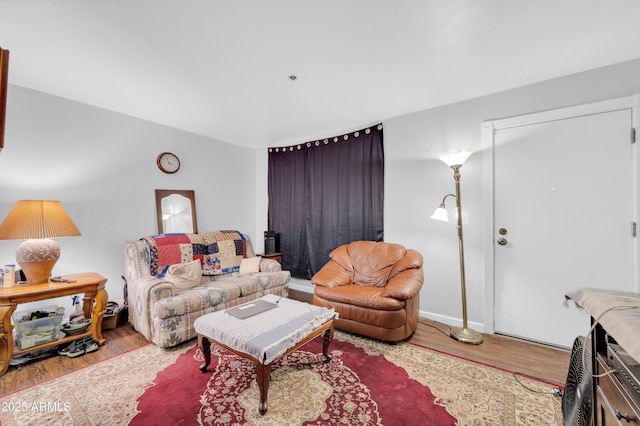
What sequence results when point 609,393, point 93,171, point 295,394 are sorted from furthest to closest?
point 93,171
point 295,394
point 609,393

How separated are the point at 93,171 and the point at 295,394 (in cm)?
305

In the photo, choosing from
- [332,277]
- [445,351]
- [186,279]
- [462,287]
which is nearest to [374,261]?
[332,277]

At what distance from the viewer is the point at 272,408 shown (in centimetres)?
161

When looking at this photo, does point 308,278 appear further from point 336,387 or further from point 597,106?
point 597,106

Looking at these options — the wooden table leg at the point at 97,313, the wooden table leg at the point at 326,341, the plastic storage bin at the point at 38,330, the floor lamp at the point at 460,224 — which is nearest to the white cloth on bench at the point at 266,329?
the wooden table leg at the point at 326,341

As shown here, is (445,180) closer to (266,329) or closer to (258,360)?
(266,329)

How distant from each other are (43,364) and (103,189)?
171cm

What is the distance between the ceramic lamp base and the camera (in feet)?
7.07

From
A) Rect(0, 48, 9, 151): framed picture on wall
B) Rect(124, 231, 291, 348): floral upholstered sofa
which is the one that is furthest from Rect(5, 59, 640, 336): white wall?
Rect(0, 48, 9, 151): framed picture on wall

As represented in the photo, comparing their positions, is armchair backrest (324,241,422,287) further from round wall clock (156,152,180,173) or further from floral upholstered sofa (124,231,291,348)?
round wall clock (156,152,180,173)

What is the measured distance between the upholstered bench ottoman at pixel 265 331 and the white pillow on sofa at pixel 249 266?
46.8 inches

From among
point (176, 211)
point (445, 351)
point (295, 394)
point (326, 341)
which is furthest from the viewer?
point (176, 211)

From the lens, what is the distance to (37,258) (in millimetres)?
2186

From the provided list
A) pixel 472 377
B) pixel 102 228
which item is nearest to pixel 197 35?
pixel 102 228
